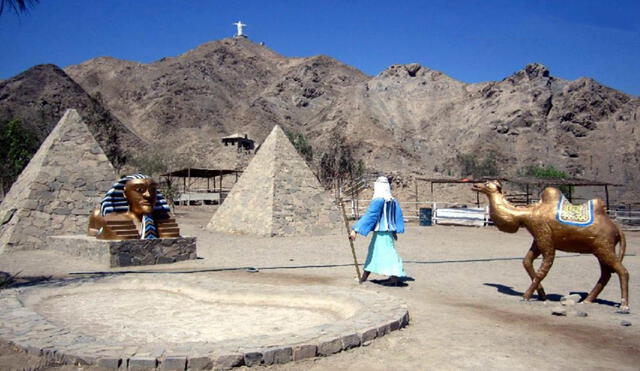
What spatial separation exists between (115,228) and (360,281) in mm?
4834

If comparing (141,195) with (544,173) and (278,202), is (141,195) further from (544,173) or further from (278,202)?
(544,173)

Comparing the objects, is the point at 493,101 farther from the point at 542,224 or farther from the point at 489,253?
the point at 542,224

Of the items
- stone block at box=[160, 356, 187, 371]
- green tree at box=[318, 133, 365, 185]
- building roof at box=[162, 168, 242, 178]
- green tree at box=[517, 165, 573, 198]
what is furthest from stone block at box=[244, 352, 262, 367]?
green tree at box=[318, 133, 365, 185]

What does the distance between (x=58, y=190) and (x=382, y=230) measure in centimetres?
846

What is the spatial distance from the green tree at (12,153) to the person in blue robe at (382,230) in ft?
76.0

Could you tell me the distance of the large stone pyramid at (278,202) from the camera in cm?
1500

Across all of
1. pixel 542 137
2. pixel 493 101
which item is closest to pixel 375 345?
pixel 542 137

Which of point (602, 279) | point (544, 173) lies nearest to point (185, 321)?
point (602, 279)

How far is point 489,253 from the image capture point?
39.6ft

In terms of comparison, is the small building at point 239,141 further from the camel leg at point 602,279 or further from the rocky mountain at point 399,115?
the camel leg at point 602,279

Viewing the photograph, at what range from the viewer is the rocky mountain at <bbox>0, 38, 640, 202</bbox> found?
48.7m

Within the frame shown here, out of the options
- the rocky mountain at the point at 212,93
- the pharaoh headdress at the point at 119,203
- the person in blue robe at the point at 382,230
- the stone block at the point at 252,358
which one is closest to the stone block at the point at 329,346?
the stone block at the point at 252,358

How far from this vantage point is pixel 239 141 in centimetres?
4538

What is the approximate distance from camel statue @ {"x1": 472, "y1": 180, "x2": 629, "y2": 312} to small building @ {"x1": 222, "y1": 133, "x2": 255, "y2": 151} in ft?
131
